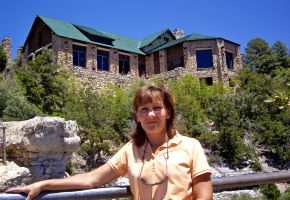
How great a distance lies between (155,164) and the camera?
2.41 m

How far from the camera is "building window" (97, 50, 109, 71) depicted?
33.8 m

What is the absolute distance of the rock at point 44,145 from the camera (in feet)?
29.4

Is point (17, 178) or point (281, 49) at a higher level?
point (281, 49)

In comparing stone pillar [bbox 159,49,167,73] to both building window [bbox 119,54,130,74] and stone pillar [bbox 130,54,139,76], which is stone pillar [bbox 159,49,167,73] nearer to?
stone pillar [bbox 130,54,139,76]

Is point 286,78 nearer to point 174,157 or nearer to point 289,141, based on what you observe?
point 289,141

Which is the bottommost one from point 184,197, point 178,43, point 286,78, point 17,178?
point 17,178

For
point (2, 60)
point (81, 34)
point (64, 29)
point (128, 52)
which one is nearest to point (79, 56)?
point (81, 34)

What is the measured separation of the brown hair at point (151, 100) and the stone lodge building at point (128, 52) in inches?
1151

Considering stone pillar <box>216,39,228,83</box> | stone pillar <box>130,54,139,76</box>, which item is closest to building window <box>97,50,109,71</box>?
stone pillar <box>130,54,139,76</box>

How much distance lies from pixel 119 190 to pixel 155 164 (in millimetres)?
285

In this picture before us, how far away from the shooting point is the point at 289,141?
2506cm

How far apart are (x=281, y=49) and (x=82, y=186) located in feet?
138

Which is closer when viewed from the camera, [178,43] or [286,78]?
[286,78]

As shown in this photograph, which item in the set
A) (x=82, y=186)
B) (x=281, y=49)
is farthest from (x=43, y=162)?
(x=281, y=49)
